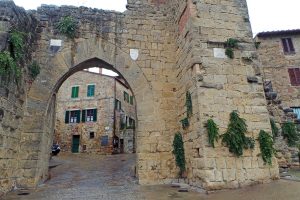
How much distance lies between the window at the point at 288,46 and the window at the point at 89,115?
50.6 feet

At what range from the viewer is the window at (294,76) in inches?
650

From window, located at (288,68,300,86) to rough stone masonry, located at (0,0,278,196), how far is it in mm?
11935

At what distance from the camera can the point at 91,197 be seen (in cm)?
477

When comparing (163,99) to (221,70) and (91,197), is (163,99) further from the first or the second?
(91,197)

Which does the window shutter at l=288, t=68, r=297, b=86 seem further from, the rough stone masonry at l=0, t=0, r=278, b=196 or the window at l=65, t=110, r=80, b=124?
the window at l=65, t=110, r=80, b=124

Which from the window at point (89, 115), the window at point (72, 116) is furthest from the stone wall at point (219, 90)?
the window at point (72, 116)

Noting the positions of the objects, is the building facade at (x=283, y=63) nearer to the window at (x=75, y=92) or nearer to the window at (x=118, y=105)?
the window at (x=118, y=105)

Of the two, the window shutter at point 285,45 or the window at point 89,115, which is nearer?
the window shutter at point 285,45

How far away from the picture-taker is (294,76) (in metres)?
16.6

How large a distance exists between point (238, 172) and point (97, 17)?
18.3 feet

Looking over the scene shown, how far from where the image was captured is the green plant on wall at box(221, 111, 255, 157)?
5.27m

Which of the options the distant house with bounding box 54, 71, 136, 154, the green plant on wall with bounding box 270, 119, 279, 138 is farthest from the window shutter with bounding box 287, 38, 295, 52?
the distant house with bounding box 54, 71, 136, 154

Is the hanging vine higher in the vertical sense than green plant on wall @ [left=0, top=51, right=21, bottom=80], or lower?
lower

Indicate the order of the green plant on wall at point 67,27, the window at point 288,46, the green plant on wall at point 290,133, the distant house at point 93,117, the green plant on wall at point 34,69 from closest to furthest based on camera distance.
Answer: the green plant on wall at point 34,69, the green plant on wall at point 67,27, the green plant on wall at point 290,133, the window at point 288,46, the distant house at point 93,117
